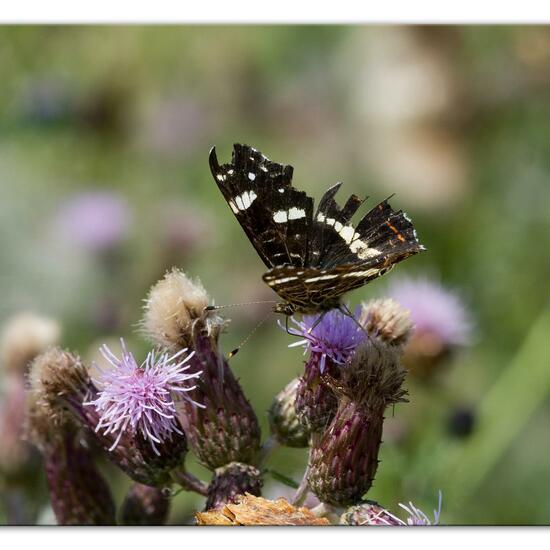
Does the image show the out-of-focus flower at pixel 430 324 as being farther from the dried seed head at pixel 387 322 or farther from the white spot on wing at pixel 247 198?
the white spot on wing at pixel 247 198

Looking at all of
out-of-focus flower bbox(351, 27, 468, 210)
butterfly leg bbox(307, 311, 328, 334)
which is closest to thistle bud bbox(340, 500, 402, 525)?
butterfly leg bbox(307, 311, 328, 334)

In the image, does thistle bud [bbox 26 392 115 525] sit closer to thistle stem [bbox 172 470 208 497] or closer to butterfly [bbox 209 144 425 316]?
thistle stem [bbox 172 470 208 497]

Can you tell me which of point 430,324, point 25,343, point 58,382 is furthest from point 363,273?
point 430,324

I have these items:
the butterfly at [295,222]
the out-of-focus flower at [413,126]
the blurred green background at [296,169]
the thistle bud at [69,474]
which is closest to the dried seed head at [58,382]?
the thistle bud at [69,474]

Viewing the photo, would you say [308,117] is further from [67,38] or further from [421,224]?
[67,38]

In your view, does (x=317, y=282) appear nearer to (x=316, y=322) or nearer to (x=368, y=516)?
(x=316, y=322)
